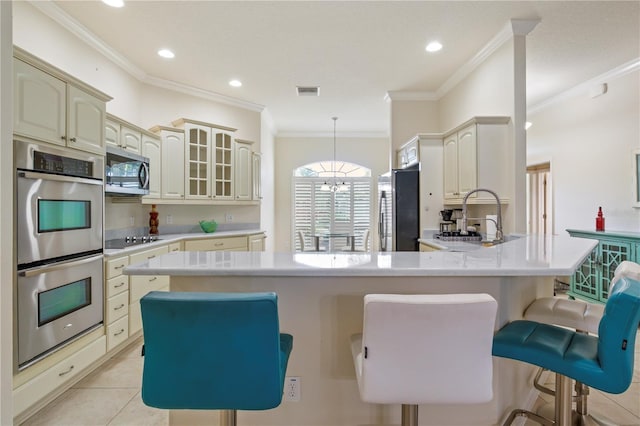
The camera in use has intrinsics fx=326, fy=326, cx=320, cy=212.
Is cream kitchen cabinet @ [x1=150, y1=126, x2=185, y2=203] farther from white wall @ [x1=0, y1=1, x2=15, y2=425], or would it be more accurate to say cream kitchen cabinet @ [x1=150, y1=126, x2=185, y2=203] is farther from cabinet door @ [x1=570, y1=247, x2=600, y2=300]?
cabinet door @ [x1=570, y1=247, x2=600, y2=300]

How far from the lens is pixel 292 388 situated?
1.66 meters

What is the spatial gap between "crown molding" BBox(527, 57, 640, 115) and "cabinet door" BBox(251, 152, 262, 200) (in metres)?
4.51

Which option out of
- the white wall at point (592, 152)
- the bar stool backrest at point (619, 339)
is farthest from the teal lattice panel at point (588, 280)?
the bar stool backrest at point (619, 339)

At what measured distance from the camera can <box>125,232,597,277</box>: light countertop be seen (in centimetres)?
135

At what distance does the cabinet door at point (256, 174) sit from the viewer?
5141 millimetres

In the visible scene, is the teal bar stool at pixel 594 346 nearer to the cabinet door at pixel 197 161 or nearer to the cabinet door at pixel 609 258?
the cabinet door at pixel 609 258

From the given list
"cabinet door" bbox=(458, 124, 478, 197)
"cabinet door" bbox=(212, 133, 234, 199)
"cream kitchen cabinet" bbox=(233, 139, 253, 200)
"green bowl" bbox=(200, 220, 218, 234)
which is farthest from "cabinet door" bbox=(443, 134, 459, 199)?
"green bowl" bbox=(200, 220, 218, 234)

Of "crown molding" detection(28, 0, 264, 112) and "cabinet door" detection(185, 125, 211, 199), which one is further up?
"crown molding" detection(28, 0, 264, 112)

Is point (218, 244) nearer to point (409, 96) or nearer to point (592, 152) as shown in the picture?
point (409, 96)

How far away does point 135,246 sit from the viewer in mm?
3070

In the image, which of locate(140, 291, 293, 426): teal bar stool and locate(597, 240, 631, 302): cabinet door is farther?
locate(597, 240, 631, 302): cabinet door

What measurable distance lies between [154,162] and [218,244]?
1257mm

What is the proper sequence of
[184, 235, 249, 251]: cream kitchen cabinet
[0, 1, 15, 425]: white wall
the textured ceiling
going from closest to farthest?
[0, 1, 15, 425]: white wall
the textured ceiling
[184, 235, 249, 251]: cream kitchen cabinet

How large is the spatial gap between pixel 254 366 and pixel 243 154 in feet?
13.8
